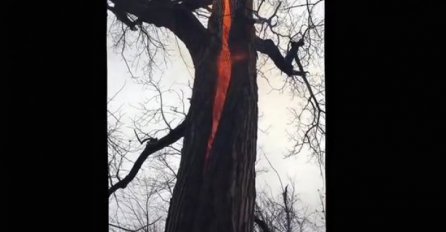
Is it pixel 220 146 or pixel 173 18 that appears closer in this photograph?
pixel 220 146

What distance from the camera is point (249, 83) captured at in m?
1.81

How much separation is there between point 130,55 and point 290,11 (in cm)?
54

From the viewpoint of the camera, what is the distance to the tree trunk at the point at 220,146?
1733 millimetres

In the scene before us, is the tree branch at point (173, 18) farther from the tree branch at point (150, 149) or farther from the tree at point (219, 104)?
the tree branch at point (150, 149)
